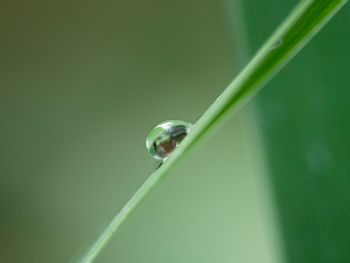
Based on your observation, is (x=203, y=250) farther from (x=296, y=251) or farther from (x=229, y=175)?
(x=296, y=251)

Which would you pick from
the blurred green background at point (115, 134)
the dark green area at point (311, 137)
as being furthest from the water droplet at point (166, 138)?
the blurred green background at point (115, 134)

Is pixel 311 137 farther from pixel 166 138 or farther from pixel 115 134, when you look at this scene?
pixel 115 134

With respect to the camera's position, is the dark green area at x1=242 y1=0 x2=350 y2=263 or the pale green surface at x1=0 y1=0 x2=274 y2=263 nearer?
the dark green area at x1=242 y1=0 x2=350 y2=263

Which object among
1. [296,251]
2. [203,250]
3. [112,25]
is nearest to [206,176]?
[203,250]

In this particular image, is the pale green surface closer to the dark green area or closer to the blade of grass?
the dark green area

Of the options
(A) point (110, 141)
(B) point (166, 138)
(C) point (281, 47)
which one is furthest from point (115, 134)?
(C) point (281, 47)

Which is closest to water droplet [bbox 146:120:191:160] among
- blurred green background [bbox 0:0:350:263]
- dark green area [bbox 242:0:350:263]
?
dark green area [bbox 242:0:350:263]
